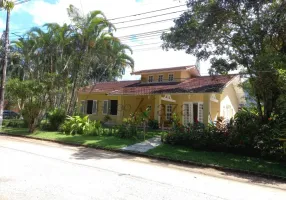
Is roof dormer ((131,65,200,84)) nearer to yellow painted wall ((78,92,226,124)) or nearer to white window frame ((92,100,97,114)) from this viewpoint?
yellow painted wall ((78,92,226,124))

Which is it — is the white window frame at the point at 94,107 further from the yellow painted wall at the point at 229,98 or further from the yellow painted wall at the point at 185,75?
the yellow painted wall at the point at 229,98

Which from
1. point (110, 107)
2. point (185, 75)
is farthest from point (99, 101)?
point (185, 75)

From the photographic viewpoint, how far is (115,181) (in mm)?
6312

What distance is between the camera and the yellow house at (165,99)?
1992 cm

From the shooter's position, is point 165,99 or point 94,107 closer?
point 165,99

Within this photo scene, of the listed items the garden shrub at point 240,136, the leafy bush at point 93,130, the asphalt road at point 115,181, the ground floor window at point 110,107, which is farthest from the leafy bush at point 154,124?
the asphalt road at point 115,181

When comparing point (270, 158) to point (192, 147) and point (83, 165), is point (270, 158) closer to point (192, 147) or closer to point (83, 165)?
point (192, 147)

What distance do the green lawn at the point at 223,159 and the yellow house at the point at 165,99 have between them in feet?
23.7

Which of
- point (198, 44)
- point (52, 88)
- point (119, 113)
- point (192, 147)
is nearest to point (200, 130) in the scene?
point (192, 147)

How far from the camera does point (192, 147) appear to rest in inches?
458

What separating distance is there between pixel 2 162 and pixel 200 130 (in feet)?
27.2

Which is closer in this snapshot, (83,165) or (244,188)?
(244,188)

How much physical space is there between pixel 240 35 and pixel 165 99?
964 centimetres

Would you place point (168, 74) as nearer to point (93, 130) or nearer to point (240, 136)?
point (93, 130)
